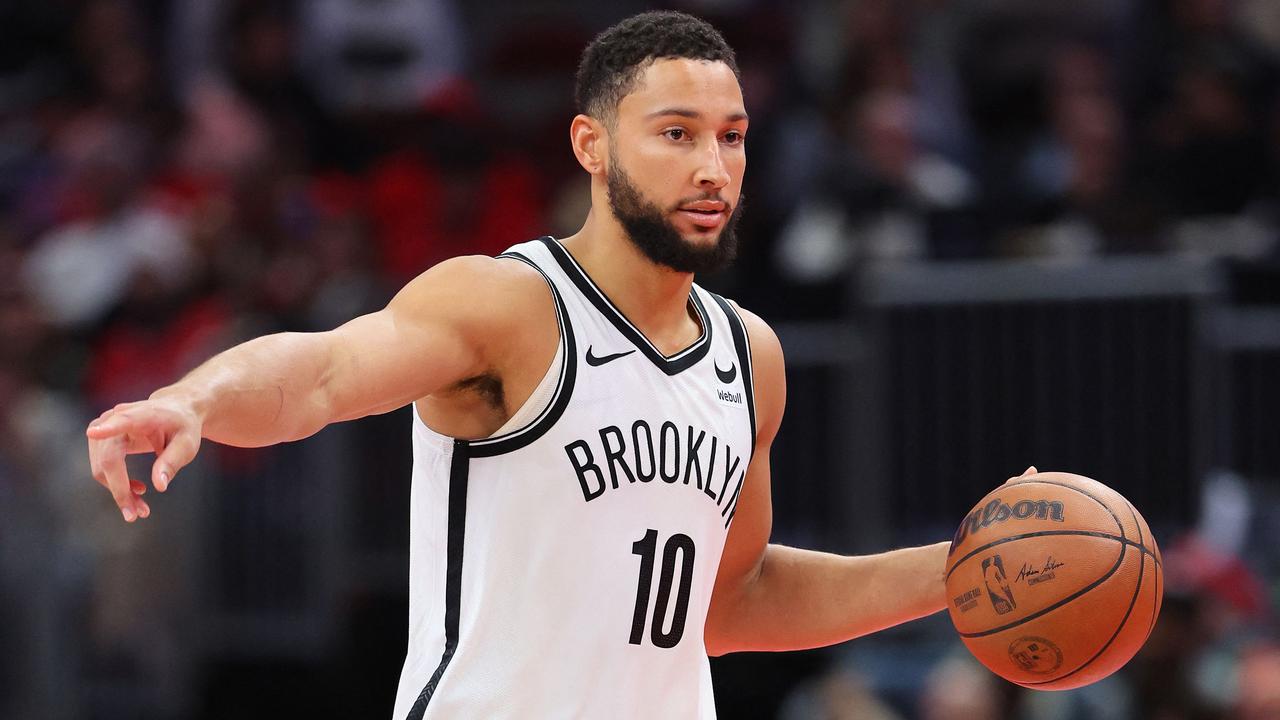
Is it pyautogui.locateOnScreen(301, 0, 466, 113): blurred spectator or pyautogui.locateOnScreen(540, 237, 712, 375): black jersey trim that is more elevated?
pyautogui.locateOnScreen(301, 0, 466, 113): blurred spectator

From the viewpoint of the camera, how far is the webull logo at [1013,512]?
4.70 metres

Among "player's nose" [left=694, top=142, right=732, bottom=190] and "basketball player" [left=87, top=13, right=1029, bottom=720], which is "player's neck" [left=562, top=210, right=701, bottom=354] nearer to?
"basketball player" [left=87, top=13, right=1029, bottom=720]

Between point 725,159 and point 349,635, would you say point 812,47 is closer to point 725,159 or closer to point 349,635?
point 349,635

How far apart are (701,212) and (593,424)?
60 cm

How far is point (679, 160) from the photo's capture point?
4.48 metres

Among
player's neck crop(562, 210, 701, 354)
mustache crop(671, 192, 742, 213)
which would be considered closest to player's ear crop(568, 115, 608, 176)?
player's neck crop(562, 210, 701, 354)

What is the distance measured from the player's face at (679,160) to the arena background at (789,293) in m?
3.94

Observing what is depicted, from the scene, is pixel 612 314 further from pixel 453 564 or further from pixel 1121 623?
pixel 1121 623

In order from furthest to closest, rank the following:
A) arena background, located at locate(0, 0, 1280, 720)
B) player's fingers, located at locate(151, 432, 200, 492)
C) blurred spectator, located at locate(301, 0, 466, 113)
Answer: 1. blurred spectator, located at locate(301, 0, 466, 113)
2. arena background, located at locate(0, 0, 1280, 720)
3. player's fingers, located at locate(151, 432, 200, 492)

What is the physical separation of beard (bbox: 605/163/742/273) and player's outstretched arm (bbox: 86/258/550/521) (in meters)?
0.29

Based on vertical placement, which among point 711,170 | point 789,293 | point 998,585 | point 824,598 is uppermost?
point 711,170

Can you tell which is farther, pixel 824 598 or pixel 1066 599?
pixel 824 598

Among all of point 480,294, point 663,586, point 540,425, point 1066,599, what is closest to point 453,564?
point 540,425

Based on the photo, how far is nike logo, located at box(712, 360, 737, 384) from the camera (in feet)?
15.7
